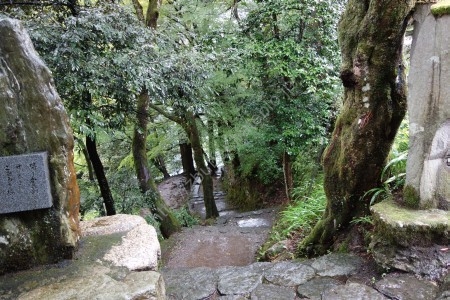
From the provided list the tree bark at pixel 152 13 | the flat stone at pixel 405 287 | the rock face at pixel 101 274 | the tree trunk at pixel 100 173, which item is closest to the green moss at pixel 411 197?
the flat stone at pixel 405 287

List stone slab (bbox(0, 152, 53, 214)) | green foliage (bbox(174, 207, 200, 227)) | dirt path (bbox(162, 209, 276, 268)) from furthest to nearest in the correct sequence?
1. green foliage (bbox(174, 207, 200, 227))
2. dirt path (bbox(162, 209, 276, 268))
3. stone slab (bbox(0, 152, 53, 214))

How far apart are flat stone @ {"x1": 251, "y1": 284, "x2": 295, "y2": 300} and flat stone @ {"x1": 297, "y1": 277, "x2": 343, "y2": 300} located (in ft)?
0.33

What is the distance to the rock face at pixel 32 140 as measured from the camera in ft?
9.27

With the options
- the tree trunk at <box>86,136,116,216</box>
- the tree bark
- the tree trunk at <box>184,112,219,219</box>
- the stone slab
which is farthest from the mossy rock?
the tree bark

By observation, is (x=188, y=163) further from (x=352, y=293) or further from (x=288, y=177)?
(x=352, y=293)

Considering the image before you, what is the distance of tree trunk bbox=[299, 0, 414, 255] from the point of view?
3533mm

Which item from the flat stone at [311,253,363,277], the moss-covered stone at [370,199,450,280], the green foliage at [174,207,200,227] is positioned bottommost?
the green foliage at [174,207,200,227]

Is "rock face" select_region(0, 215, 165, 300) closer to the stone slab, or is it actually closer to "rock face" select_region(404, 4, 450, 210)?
the stone slab

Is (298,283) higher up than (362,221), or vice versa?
(362,221)

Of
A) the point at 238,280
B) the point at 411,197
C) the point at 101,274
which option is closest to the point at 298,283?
the point at 238,280

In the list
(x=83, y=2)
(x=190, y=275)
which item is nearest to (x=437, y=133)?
(x=190, y=275)

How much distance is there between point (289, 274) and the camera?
141 inches

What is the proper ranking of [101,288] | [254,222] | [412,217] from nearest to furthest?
[101,288] → [412,217] → [254,222]

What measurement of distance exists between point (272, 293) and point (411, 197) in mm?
1664
